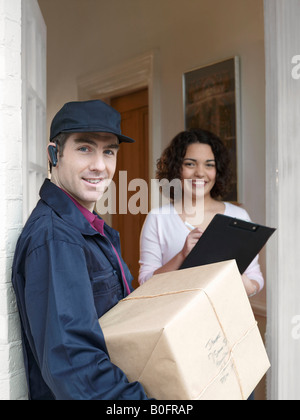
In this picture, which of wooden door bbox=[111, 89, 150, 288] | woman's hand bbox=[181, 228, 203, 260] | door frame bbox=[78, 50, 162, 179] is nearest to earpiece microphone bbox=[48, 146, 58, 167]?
woman's hand bbox=[181, 228, 203, 260]

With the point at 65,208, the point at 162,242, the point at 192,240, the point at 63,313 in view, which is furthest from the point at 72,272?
the point at 162,242

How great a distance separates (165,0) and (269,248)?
203 cm

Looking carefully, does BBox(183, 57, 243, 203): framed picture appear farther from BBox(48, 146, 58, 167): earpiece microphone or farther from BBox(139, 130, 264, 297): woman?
BBox(48, 146, 58, 167): earpiece microphone

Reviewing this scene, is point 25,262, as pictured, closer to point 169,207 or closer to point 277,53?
point 169,207

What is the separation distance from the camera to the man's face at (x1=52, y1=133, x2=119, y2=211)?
1052 mm

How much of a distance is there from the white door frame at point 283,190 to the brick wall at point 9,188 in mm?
1064

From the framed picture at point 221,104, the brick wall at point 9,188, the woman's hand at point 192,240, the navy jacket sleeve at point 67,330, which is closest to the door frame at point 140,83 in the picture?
the framed picture at point 221,104

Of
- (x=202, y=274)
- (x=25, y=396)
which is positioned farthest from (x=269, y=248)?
(x=25, y=396)

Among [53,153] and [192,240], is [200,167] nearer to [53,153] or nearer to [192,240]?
[192,240]

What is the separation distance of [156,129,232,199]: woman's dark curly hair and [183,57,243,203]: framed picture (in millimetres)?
464

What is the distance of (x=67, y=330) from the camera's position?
0.85 meters

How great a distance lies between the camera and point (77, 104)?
103 centimetres

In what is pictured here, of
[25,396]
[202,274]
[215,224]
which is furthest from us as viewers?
[215,224]

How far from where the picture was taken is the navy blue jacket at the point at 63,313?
847 mm
